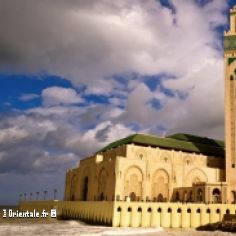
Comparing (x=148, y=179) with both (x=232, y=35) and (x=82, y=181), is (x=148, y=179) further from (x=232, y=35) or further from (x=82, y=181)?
(x=232, y=35)

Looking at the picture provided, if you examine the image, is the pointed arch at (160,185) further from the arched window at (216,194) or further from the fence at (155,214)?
the fence at (155,214)

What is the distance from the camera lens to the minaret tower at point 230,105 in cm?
5603

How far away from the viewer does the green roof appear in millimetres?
59344

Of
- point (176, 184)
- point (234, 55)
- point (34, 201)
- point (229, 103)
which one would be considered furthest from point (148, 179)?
point (34, 201)

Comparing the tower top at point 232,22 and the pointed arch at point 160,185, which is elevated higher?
the tower top at point 232,22

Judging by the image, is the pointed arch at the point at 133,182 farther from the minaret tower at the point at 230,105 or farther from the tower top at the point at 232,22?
the tower top at the point at 232,22

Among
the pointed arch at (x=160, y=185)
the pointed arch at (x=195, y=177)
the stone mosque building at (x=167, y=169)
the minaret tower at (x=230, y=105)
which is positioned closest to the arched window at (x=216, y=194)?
the stone mosque building at (x=167, y=169)

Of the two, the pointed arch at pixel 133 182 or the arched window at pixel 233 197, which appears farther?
the arched window at pixel 233 197

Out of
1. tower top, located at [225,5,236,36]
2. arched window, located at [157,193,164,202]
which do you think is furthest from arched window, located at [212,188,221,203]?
tower top, located at [225,5,236,36]

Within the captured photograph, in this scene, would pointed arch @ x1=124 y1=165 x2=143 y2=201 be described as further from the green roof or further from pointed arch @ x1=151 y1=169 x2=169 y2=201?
the green roof

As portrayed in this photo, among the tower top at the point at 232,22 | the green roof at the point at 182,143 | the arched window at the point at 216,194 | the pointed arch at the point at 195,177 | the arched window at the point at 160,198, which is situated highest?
the tower top at the point at 232,22

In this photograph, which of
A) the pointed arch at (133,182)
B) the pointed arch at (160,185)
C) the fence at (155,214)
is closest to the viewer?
the fence at (155,214)

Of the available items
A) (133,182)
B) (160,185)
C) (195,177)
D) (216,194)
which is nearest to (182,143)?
(195,177)

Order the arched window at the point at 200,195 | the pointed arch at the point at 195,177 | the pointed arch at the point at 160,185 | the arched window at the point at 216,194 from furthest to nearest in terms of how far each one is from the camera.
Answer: the pointed arch at the point at 195,177 → the pointed arch at the point at 160,185 → the arched window at the point at 216,194 → the arched window at the point at 200,195
